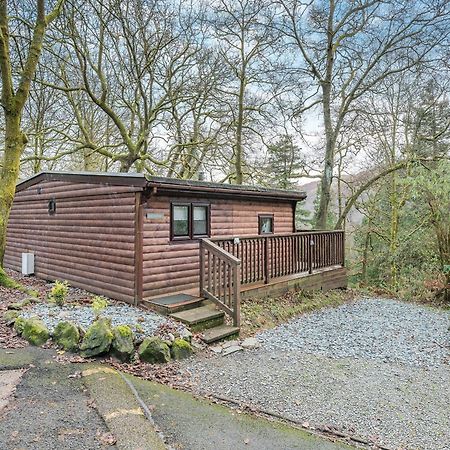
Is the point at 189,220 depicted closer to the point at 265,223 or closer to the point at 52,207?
the point at 265,223

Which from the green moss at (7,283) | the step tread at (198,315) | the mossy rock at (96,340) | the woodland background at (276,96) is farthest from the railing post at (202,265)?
the woodland background at (276,96)

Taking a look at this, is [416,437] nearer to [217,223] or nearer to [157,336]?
[157,336]

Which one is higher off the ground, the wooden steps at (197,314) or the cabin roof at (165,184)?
the cabin roof at (165,184)

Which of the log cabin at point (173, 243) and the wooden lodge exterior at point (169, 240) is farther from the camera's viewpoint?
the wooden lodge exterior at point (169, 240)

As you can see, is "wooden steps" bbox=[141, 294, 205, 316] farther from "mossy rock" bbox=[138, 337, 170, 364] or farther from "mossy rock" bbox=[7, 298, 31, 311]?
"mossy rock" bbox=[7, 298, 31, 311]

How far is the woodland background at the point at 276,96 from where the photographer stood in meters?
10.7

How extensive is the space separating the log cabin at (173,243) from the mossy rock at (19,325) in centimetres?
189

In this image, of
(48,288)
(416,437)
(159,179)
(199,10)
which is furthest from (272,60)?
(416,437)

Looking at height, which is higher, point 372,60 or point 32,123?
point 372,60

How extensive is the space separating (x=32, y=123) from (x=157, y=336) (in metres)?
12.2

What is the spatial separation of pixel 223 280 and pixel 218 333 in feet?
2.88

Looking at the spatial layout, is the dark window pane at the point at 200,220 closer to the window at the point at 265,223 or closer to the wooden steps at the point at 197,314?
the wooden steps at the point at 197,314

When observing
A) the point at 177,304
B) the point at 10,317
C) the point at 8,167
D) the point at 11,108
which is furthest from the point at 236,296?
the point at 11,108

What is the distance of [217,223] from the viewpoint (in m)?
8.12
